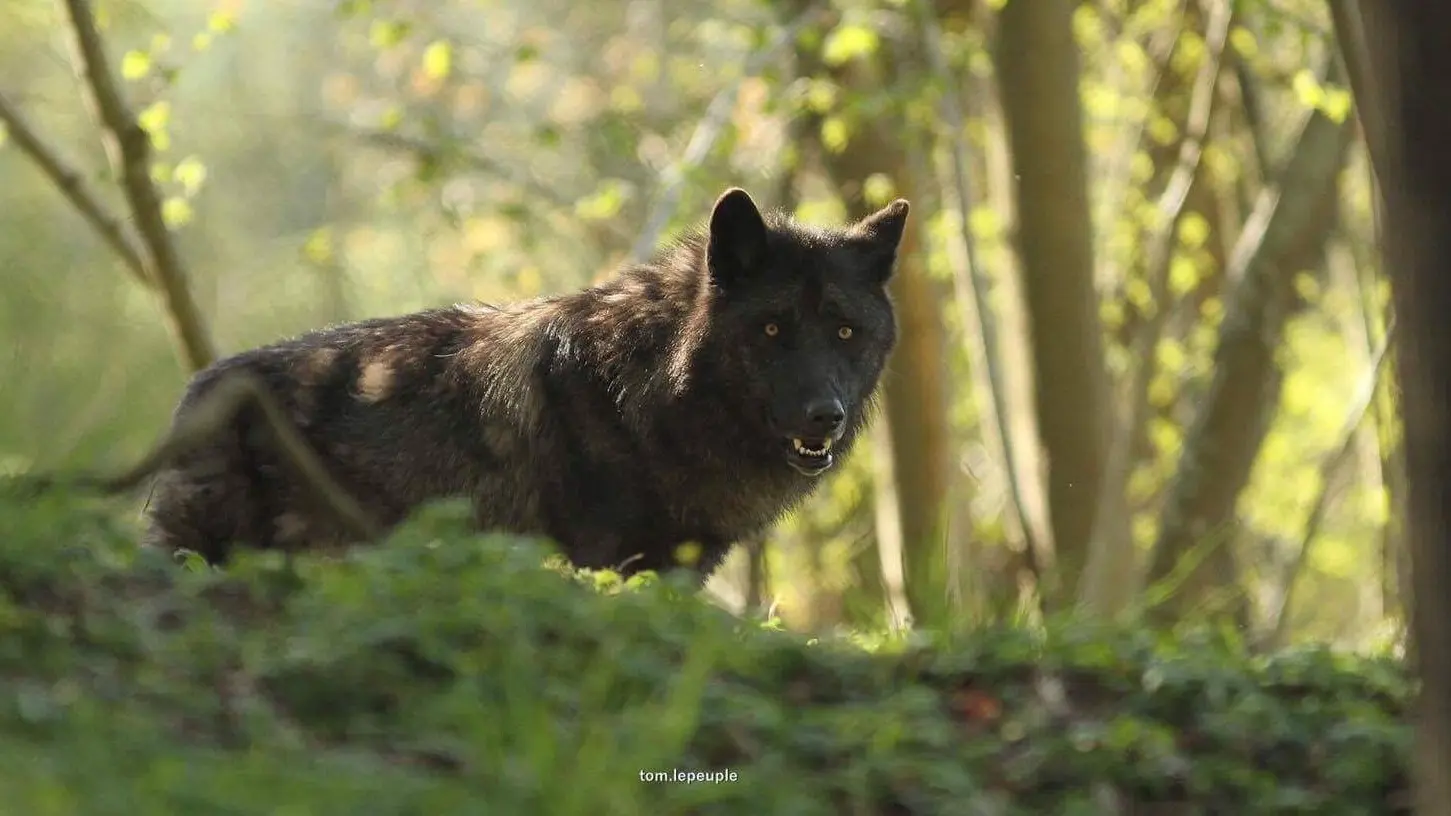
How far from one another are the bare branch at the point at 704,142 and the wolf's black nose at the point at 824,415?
3.12 metres

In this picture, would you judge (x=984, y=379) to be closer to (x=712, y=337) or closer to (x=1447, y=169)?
(x=712, y=337)

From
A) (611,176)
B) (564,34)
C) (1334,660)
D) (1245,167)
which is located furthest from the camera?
(564,34)

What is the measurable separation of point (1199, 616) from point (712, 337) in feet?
8.35

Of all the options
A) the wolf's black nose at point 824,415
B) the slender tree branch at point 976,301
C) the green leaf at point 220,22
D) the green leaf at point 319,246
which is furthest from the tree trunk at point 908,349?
the wolf's black nose at point 824,415

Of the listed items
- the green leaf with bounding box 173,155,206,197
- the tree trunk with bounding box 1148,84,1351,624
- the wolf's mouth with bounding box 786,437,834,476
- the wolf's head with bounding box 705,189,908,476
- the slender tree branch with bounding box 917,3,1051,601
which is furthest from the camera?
the tree trunk with bounding box 1148,84,1351,624

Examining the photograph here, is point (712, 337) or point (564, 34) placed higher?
point (564, 34)

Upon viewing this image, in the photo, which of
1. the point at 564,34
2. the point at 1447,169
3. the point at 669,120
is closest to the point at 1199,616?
the point at 1447,169

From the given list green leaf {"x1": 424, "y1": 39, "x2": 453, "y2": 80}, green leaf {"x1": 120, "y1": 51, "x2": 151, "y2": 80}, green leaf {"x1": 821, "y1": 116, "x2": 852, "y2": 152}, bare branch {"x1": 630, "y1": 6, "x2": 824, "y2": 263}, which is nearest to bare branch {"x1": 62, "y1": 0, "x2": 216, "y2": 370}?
green leaf {"x1": 120, "y1": 51, "x2": 151, "y2": 80}

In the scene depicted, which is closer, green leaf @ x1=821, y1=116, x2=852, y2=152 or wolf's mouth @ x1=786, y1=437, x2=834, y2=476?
wolf's mouth @ x1=786, y1=437, x2=834, y2=476

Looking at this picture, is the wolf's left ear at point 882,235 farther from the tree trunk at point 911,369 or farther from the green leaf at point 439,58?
the tree trunk at point 911,369

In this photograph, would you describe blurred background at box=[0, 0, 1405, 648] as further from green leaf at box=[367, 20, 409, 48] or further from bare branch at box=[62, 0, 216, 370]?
bare branch at box=[62, 0, 216, 370]

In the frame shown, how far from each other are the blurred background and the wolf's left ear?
1.65 meters

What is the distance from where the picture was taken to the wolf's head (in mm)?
6988

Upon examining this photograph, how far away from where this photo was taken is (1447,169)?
300 centimetres
